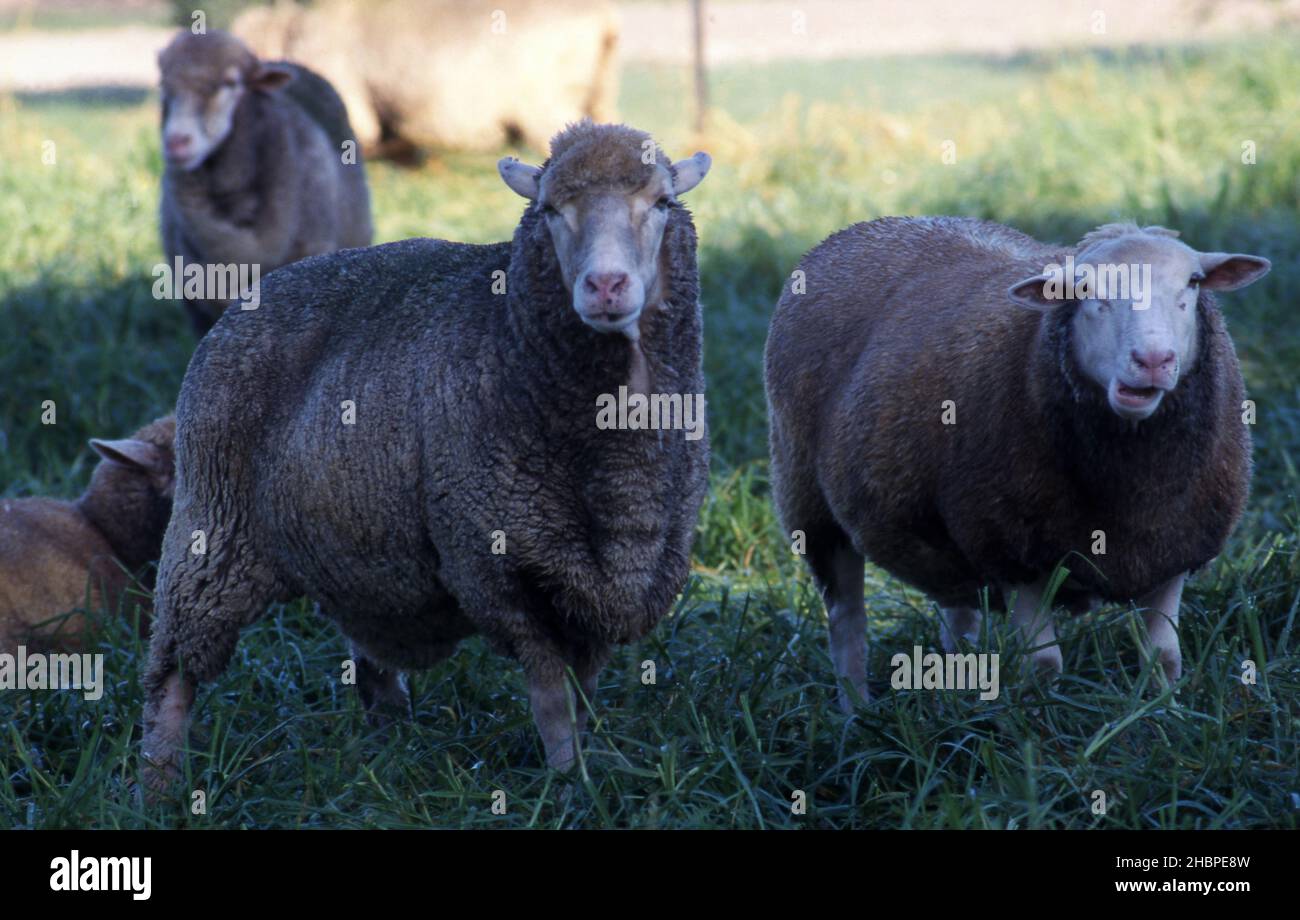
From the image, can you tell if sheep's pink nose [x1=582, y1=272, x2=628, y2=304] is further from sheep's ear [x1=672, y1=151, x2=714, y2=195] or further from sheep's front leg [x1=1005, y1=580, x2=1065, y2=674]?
sheep's front leg [x1=1005, y1=580, x2=1065, y2=674]

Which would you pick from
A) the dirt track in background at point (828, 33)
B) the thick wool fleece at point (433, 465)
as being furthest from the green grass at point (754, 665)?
the dirt track in background at point (828, 33)

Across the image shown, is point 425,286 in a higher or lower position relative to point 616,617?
higher

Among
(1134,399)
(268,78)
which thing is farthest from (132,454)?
(1134,399)

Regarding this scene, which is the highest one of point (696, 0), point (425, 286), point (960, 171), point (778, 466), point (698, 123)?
point (696, 0)

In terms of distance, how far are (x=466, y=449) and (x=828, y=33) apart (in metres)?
15.8

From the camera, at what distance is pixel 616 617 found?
12.4ft

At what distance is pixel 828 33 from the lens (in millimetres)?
18625

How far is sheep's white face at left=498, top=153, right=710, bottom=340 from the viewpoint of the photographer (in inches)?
137

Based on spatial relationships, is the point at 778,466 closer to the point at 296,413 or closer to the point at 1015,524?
the point at 1015,524

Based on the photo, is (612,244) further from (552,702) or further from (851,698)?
(851,698)

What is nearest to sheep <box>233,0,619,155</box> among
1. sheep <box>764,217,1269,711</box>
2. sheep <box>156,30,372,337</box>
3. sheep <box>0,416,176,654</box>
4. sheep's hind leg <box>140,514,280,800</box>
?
sheep <box>156,30,372,337</box>

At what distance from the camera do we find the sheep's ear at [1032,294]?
157 inches

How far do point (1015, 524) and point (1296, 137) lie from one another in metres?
5.88
